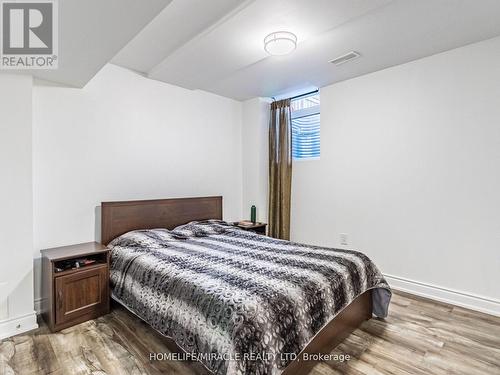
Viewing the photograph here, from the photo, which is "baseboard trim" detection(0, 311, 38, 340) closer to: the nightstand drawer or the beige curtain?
the nightstand drawer

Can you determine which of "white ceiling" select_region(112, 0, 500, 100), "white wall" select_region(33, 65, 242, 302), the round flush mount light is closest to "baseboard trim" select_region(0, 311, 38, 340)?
"white wall" select_region(33, 65, 242, 302)

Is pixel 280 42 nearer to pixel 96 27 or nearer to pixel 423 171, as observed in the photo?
pixel 96 27

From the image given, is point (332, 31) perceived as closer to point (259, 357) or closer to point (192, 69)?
point (192, 69)

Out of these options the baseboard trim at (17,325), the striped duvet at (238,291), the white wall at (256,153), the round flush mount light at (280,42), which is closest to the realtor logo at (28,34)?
the round flush mount light at (280,42)

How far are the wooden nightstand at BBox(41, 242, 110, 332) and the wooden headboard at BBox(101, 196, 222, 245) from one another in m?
0.38

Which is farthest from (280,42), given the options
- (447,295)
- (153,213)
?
(447,295)

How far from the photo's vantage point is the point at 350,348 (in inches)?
80.0

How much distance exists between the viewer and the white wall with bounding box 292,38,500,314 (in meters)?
2.63

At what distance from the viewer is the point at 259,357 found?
1379mm

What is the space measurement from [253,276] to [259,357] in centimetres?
57

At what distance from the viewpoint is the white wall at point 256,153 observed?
442cm

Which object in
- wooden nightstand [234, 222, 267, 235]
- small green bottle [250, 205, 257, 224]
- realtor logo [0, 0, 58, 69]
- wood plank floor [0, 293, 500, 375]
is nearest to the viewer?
realtor logo [0, 0, 58, 69]

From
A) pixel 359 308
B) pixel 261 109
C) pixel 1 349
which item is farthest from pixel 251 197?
A: pixel 1 349

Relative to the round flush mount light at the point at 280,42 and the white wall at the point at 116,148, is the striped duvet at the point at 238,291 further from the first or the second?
the round flush mount light at the point at 280,42
